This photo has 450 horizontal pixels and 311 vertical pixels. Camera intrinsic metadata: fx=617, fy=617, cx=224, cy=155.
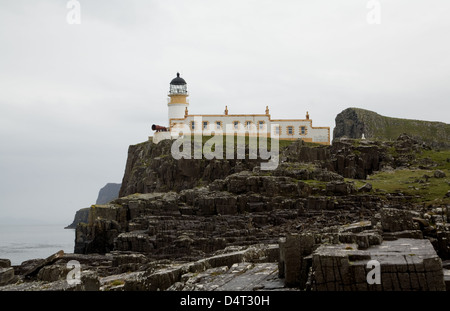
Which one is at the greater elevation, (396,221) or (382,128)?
(382,128)

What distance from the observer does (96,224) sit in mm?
74312

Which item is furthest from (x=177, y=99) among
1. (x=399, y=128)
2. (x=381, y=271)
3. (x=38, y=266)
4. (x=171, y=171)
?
(x=381, y=271)

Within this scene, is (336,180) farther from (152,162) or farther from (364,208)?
(152,162)

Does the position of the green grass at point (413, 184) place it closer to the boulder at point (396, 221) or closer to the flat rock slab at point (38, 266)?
the boulder at point (396, 221)

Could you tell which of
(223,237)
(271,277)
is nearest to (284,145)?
(223,237)

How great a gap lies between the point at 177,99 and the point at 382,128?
4635 centimetres

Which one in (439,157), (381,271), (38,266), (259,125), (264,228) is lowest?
(264,228)

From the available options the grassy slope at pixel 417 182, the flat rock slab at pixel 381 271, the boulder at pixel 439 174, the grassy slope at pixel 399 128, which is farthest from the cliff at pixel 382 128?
the flat rock slab at pixel 381 271

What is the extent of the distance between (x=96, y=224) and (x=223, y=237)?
76.6 feet

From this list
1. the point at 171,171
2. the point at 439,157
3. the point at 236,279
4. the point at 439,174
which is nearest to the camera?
the point at 236,279

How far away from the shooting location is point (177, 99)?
372 ft

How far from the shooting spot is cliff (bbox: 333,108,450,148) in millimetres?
126562

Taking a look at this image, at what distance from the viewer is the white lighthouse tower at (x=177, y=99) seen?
4412 inches

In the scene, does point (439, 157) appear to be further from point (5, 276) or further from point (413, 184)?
point (5, 276)
